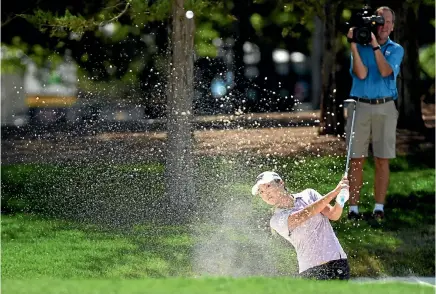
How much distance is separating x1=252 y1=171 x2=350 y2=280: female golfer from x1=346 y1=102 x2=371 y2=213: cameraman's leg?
3.53m

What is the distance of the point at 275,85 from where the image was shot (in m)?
Result: 33.3

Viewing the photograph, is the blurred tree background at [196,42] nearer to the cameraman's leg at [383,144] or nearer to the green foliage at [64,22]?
the green foliage at [64,22]

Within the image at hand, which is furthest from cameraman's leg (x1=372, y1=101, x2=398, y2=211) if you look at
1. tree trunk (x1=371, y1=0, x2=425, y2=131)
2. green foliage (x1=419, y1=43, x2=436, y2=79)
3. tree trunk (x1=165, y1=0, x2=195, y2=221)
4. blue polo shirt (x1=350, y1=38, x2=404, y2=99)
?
green foliage (x1=419, y1=43, x2=436, y2=79)

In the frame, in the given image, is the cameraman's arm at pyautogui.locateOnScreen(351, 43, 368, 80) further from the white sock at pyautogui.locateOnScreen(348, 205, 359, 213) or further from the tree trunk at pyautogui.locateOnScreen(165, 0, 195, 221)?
the tree trunk at pyautogui.locateOnScreen(165, 0, 195, 221)

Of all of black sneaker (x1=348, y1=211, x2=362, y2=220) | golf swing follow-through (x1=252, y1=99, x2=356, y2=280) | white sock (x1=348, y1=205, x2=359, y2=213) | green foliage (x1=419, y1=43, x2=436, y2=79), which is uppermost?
green foliage (x1=419, y1=43, x2=436, y2=79)

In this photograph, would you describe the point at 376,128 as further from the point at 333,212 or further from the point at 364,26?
the point at 333,212

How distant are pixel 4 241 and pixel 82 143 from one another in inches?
229

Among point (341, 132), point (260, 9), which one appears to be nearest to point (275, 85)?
point (260, 9)

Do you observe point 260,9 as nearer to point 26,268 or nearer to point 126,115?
point 126,115

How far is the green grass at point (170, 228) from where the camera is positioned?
859cm

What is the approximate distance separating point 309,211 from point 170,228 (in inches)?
132

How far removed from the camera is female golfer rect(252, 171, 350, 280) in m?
6.64

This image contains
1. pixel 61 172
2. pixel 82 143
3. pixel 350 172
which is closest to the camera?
pixel 350 172

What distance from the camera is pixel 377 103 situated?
10.5 m
